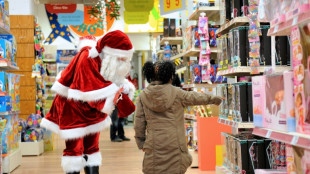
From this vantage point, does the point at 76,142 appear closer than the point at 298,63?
No

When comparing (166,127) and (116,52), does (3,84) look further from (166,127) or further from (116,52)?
(166,127)

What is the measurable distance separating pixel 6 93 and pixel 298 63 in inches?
150

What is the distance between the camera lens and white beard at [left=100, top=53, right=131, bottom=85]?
319 cm

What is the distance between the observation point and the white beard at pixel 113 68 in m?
3.19

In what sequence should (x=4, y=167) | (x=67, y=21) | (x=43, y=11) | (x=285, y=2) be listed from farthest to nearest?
(x=43, y=11) < (x=67, y=21) < (x=4, y=167) < (x=285, y=2)

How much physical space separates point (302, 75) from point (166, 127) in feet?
5.58

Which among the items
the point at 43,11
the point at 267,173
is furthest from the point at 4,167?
the point at 43,11

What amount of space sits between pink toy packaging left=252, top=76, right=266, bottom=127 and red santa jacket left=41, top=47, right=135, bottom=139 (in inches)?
50.2

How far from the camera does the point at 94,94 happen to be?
3.03 m

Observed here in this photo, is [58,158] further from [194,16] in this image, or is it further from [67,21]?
[67,21]

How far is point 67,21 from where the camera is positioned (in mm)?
8961

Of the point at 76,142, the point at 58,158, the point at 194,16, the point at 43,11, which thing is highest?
the point at 43,11

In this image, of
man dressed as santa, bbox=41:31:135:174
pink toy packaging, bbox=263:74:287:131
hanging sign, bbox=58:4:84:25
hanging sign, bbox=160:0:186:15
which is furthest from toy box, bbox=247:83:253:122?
hanging sign, bbox=58:4:84:25

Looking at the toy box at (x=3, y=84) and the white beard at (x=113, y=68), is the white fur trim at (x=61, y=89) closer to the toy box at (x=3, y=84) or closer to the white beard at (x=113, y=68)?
the white beard at (x=113, y=68)
